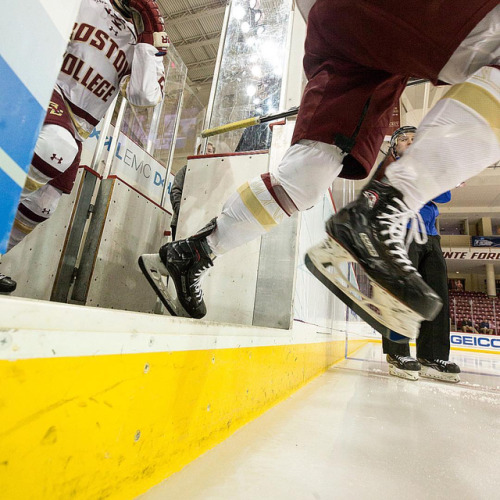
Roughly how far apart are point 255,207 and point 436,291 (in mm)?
1394

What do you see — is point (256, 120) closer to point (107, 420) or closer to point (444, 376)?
point (107, 420)

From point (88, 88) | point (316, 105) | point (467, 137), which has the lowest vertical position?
point (467, 137)

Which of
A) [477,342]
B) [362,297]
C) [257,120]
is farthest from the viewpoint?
[477,342]

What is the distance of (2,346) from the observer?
234 millimetres

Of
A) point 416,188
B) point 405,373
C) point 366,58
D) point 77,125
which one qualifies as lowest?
point 405,373

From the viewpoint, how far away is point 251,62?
6.67 feet

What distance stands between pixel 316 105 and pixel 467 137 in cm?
30

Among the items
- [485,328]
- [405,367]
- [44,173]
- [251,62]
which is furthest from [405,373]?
[485,328]

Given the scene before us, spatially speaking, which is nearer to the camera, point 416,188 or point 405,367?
point 416,188

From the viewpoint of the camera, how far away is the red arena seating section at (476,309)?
1309cm

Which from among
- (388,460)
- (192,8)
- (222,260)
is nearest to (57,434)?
(388,460)

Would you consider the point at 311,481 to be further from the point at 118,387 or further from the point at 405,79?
the point at 405,79

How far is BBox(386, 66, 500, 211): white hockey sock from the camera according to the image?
1.66 feet

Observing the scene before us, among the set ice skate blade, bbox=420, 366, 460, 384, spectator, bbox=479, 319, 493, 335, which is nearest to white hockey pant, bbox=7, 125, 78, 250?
ice skate blade, bbox=420, 366, 460, 384
